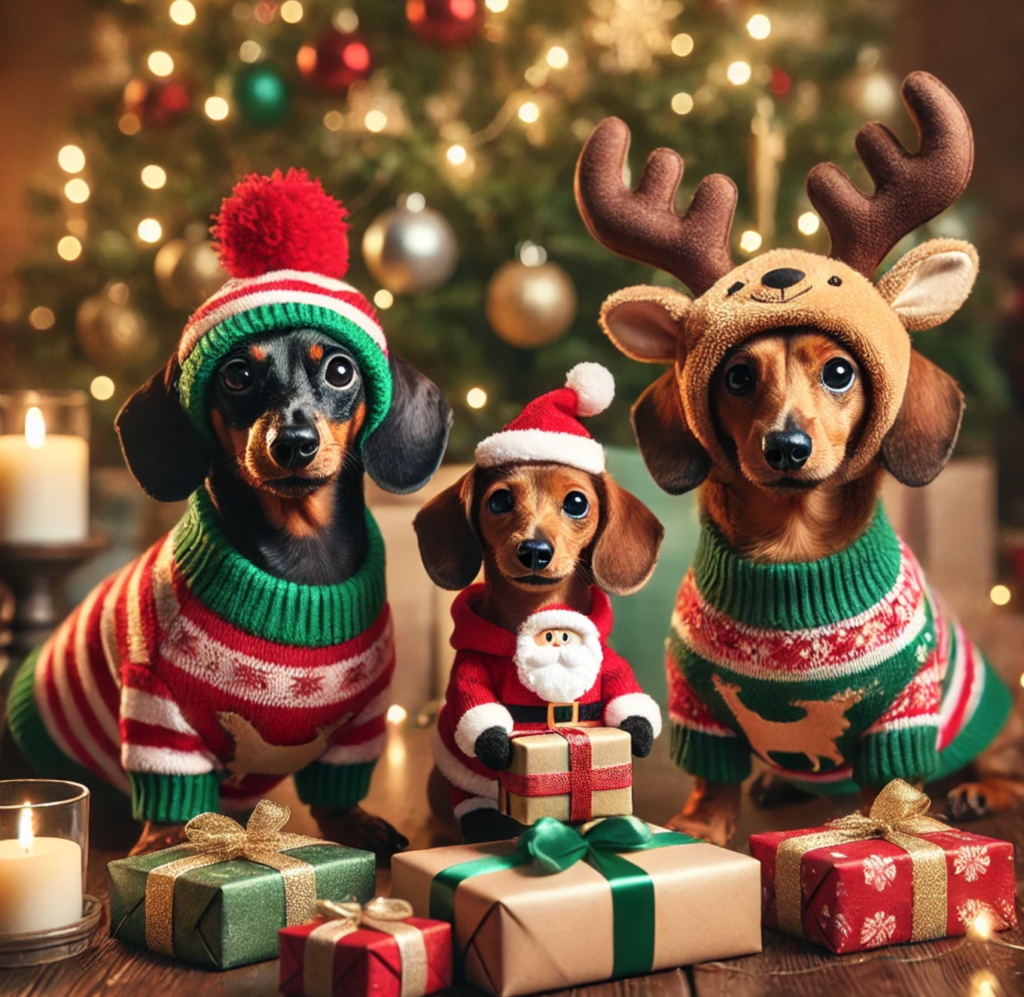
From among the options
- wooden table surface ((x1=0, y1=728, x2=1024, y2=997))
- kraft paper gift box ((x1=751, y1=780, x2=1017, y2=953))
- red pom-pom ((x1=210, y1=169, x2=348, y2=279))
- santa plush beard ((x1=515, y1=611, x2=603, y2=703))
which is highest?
red pom-pom ((x1=210, y1=169, x2=348, y2=279))

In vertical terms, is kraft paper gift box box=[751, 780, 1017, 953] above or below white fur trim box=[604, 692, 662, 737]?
below

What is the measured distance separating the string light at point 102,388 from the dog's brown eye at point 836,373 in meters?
2.29

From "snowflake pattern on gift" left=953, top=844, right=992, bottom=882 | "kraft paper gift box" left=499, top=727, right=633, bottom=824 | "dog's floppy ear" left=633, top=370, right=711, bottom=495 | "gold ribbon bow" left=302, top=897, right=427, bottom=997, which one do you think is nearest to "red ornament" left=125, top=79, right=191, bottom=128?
"dog's floppy ear" left=633, top=370, right=711, bottom=495

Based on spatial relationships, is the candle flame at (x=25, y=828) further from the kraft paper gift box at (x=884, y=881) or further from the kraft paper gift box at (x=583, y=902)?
the kraft paper gift box at (x=884, y=881)

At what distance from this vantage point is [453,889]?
98 cm

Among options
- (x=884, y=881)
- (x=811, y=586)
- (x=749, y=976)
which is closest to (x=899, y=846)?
(x=884, y=881)

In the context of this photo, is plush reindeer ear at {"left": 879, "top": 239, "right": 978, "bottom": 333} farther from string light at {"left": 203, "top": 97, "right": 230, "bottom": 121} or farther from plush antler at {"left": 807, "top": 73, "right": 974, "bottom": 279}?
string light at {"left": 203, "top": 97, "right": 230, "bottom": 121}

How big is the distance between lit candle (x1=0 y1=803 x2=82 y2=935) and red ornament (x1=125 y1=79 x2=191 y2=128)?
2.26m

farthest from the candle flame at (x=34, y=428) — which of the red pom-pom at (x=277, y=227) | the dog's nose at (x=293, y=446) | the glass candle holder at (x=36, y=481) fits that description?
the dog's nose at (x=293, y=446)

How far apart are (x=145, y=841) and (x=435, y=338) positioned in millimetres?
1698

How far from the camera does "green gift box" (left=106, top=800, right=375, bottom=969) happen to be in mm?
998

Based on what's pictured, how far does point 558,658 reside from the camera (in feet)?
3.79

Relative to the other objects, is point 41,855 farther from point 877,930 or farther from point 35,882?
point 877,930

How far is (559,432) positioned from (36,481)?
0.78 meters
